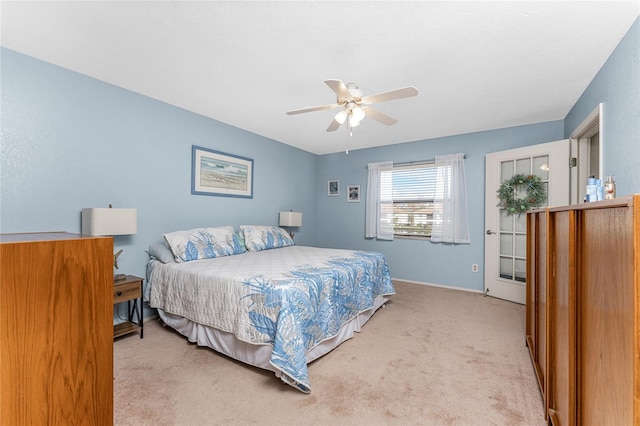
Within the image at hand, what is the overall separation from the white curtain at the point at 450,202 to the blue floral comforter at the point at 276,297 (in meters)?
1.86

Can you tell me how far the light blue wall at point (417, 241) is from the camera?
3953mm

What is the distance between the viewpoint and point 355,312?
2.63 meters

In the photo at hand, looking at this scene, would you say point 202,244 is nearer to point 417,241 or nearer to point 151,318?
point 151,318

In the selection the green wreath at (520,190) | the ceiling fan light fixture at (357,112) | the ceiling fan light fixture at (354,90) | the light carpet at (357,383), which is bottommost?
the light carpet at (357,383)

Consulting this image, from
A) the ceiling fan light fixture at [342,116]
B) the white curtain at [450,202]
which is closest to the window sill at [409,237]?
the white curtain at [450,202]

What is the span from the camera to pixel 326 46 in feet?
6.64

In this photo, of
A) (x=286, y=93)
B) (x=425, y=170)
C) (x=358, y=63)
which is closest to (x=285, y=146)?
(x=286, y=93)

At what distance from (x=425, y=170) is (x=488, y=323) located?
2457mm

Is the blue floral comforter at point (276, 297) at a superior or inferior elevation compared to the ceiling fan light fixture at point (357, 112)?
inferior

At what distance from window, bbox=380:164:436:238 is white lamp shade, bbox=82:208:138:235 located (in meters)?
3.72

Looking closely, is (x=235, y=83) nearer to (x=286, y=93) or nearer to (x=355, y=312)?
(x=286, y=93)

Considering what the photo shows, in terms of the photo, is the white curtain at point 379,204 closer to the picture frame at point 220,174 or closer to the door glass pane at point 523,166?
the door glass pane at point 523,166

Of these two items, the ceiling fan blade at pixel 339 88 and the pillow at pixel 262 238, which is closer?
the ceiling fan blade at pixel 339 88

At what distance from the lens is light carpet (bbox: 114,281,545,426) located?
1.58 meters
